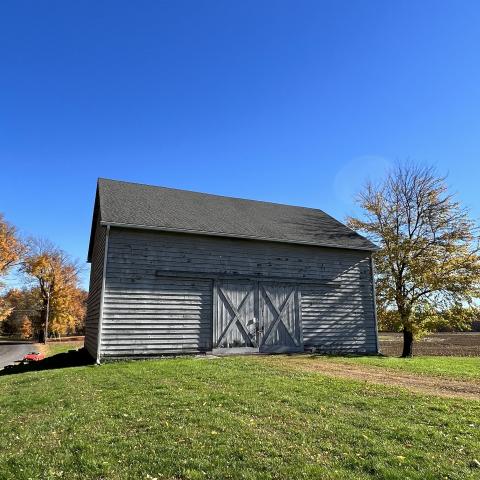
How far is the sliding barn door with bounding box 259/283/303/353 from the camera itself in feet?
51.9

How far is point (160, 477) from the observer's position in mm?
4285

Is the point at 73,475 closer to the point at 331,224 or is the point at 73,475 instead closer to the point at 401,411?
the point at 401,411

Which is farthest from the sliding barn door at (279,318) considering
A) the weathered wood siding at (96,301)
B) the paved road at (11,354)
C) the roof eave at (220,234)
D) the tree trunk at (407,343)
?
the paved road at (11,354)

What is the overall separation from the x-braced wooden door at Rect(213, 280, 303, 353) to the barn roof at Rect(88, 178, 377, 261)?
205 cm

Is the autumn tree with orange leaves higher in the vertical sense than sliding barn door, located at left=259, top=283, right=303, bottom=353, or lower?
higher

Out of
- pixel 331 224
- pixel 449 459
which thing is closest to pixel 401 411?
pixel 449 459

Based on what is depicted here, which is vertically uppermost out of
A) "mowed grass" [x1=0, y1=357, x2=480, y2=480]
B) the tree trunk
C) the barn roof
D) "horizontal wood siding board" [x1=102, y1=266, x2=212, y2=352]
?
the barn roof

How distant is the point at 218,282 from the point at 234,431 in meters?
9.68

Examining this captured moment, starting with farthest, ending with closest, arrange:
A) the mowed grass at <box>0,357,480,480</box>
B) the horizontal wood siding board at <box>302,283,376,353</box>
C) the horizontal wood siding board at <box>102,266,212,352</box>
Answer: the horizontal wood siding board at <box>302,283,376,353</box>, the horizontal wood siding board at <box>102,266,212,352</box>, the mowed grass at <box>0,357,480,480</box>

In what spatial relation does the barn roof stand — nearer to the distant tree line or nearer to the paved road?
the paved road

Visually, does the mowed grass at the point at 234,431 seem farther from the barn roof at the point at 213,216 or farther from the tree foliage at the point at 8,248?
the tree foliage at the point at 8,248

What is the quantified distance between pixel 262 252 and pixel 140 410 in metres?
10.1

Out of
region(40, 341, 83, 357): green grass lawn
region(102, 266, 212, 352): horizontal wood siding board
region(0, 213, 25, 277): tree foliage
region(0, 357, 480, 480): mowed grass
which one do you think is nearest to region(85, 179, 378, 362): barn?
region(102, 266, 212, 352): horizontal wood siding board

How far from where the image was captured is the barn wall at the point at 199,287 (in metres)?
13.8
